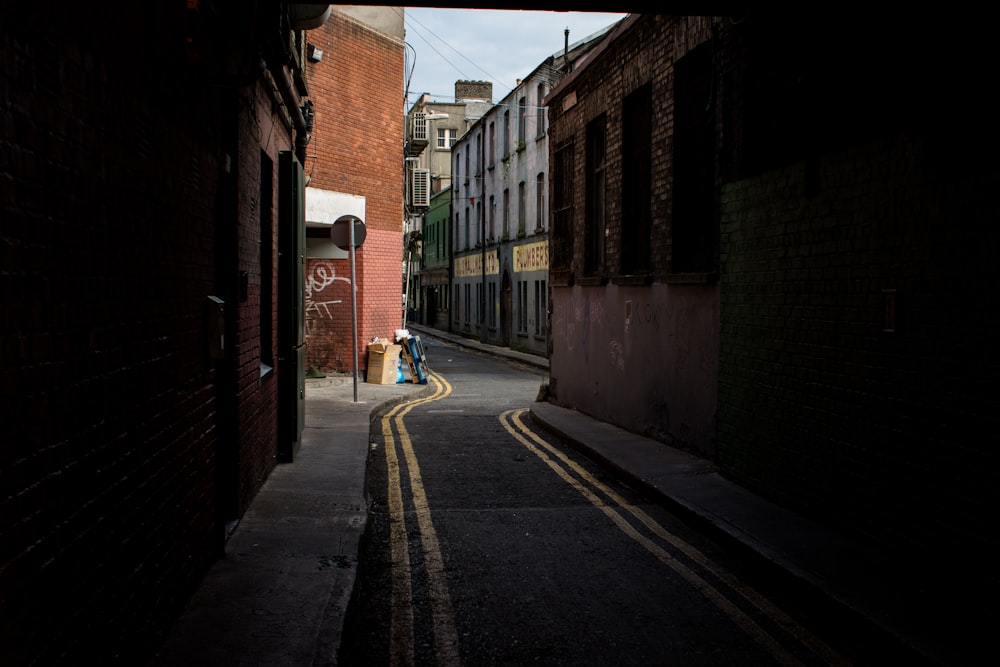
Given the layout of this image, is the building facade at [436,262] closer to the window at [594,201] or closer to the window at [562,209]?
the window at [562,209]

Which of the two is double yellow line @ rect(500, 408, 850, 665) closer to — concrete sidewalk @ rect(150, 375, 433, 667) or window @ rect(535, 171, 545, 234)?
concrete sidewalk @ rect(150, 375, 433, 667)

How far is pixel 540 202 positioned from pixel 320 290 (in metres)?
13.0

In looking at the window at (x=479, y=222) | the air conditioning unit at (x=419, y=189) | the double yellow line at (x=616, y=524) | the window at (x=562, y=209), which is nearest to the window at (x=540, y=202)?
the window at (x=479, y=222)

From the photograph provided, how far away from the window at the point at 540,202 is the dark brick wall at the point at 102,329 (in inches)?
1026

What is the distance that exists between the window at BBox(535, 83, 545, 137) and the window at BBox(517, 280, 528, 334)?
5.39 meters

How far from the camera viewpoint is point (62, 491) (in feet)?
9.84

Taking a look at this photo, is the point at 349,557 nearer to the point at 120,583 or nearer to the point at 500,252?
the point at 120,583

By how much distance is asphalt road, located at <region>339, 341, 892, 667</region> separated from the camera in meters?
4.80

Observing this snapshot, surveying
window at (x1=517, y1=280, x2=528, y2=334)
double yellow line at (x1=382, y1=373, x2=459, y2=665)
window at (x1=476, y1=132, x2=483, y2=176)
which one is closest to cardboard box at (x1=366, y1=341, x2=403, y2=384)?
double yellow line at (x1=382, y1=373, x2=459, y2=665)

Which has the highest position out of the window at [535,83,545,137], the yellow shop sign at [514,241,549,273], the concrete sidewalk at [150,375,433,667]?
the window at [535,83,545,137]

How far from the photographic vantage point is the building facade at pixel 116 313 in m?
2.67

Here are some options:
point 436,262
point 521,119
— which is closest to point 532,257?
point 521,119

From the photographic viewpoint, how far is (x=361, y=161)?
2117cm

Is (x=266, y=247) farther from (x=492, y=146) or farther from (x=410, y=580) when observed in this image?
(x=492, y=146)
